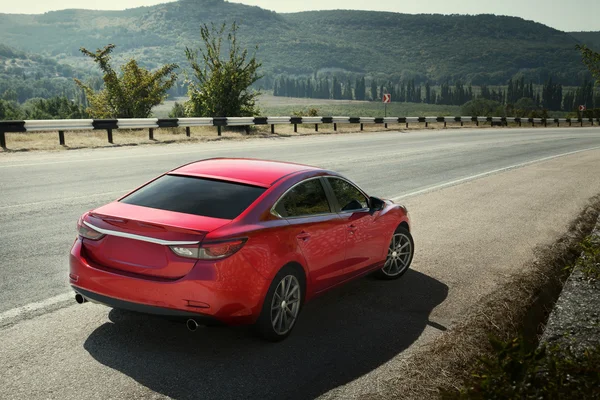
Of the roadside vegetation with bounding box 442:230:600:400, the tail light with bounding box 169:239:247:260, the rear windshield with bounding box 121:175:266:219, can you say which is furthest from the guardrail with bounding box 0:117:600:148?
the roadside vegetation with bounding box 442:230:600:400

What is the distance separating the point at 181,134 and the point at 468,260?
20908 mm

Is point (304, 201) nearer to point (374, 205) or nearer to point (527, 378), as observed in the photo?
point (374, 205)

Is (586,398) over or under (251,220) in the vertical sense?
under

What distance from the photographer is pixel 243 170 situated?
5.87 m

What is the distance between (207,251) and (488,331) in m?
2.56

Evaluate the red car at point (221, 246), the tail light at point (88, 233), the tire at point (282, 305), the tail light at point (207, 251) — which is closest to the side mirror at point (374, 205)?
the red car at point (221, 246)

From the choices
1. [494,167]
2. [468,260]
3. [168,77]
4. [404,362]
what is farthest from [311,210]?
[168,77]

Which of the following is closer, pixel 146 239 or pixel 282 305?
pixel 146 239

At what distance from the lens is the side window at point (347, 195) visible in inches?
248

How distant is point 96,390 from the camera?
13.9 feet

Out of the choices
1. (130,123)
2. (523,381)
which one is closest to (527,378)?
(523,381)

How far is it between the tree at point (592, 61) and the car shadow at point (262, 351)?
438 centimetres

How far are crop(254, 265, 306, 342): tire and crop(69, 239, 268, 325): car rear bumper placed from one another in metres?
0.10

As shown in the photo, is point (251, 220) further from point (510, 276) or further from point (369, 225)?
point (510, 276)
